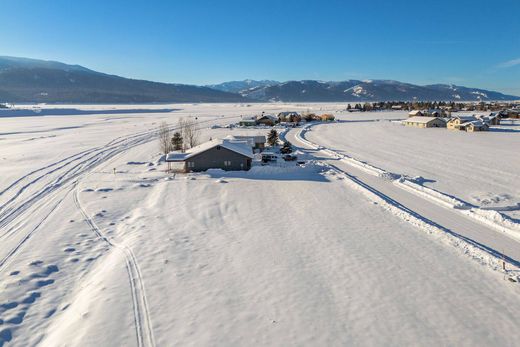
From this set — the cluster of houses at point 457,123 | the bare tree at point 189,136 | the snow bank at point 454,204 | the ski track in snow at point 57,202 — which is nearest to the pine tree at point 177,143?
the bare tree at point 189,136

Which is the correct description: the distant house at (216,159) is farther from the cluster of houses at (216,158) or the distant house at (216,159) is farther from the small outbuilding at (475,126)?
the small outbuilding at (475,126)

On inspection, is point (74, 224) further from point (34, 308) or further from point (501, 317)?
point (501, 317)

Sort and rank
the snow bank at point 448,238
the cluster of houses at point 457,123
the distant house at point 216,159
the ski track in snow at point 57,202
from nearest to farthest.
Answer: the ski track in snow at point 57,202, the snow bank at point 448,238, the distant house at point 216,159, the cluster of houses at point 457,123

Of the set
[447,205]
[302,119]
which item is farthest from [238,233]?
[302,119]

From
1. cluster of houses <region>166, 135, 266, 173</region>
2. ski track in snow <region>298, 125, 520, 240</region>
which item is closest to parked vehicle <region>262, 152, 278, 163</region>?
cluster of houses <region>166, 135, 266, 173</region>

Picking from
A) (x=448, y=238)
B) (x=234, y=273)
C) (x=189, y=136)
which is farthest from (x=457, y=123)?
(x=234, y=273)

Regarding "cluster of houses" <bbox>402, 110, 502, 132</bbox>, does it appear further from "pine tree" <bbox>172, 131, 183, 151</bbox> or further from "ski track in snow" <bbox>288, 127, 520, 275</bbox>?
"pine tree" <bbox>172, 131, 183, 151</bbox>

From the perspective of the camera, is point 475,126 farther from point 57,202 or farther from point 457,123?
point 57,202
